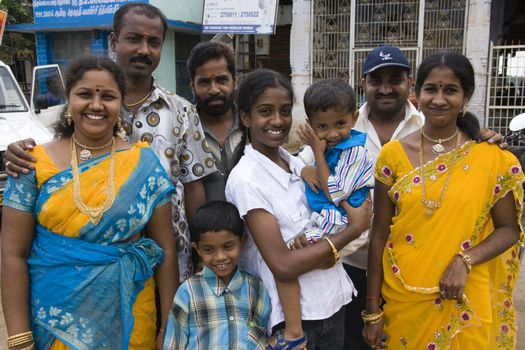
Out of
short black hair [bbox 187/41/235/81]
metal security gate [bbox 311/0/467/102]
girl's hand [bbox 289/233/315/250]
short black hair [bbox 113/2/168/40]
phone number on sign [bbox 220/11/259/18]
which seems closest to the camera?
girl's hand [bbox 289/233/315/250]

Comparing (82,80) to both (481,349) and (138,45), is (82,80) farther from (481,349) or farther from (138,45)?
(481,349)

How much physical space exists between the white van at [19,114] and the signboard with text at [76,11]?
360 centimetres

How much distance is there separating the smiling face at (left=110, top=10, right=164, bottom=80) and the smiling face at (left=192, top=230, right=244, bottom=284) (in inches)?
31.6

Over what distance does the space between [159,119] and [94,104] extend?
0.41m

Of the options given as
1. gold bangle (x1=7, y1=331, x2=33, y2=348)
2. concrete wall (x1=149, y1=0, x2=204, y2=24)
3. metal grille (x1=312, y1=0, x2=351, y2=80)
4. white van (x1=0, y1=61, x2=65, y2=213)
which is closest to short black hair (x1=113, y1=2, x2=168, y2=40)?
gold bangle (x1=7, y1=331, x2=33, y2=348)

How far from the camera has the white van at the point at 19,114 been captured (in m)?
5.65

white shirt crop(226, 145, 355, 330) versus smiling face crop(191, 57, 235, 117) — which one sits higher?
smiling face crop(191, 57, 235, 117)

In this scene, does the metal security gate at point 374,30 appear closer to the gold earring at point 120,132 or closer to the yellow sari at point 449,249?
the yellow sari at point 449,249

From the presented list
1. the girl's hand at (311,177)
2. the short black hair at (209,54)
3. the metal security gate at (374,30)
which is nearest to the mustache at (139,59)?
the short black hair at (209,54)

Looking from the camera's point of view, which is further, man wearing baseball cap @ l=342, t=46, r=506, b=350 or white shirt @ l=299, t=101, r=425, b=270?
man wearing baseball cap @ l=342, t=46, r=506, b=350

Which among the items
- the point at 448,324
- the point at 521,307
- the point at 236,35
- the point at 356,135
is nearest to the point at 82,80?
the point at 356,135

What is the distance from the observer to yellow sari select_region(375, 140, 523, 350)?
182cm

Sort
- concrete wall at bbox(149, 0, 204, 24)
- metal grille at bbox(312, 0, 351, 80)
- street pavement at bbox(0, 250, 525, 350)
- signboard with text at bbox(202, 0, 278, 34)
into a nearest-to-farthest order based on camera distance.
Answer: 1. street pavement at bbox(0, 250, 525, 350)
2. metal grille at bbox(312, 0, 351, 80)
3. signboard with text at bbox(202, 0, 278, 34)
4. concrete wall at bbox(149, 0, 204, 24)

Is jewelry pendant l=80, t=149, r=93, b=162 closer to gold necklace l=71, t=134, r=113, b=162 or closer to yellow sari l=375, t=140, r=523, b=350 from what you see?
gold necklace l=71, t=134, r=113, b=162
